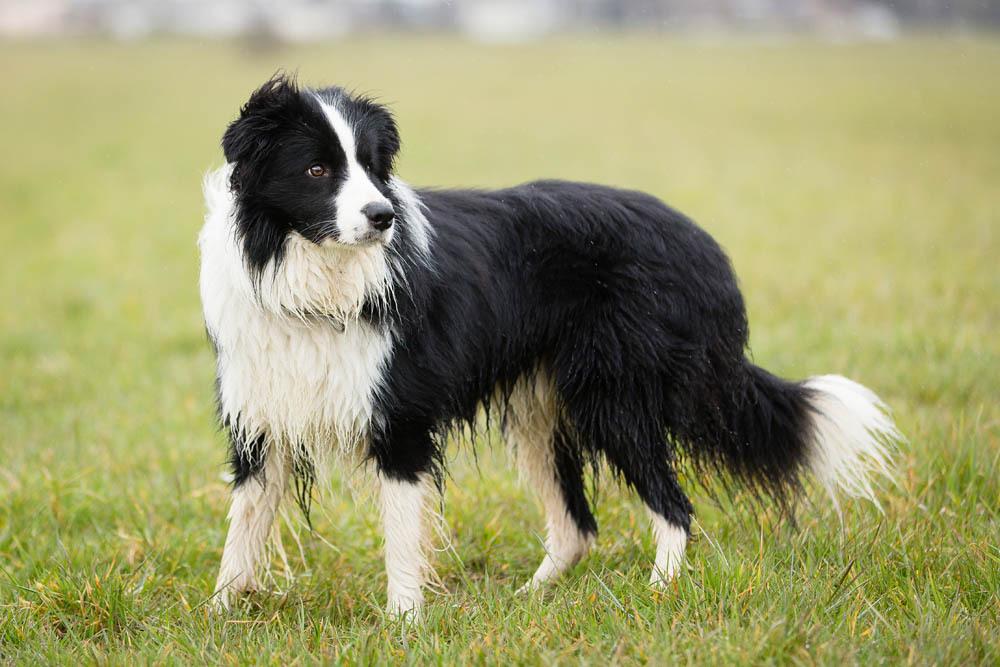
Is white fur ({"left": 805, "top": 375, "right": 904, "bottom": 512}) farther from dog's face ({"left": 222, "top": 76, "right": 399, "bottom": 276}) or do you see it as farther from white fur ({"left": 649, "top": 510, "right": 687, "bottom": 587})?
dog's face ({"left": 222, "top": 76, "right": 399, "bottom": 276})

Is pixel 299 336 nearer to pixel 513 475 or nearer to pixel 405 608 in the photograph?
pixel 405 608

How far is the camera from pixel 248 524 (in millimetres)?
3654

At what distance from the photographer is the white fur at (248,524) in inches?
143

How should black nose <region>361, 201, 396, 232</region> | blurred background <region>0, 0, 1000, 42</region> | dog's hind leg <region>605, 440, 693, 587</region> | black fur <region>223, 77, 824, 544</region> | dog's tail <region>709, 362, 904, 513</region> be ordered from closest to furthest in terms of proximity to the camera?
black nose <region>361, 201, 396, 232</region>
black fur <region>223, 77, 824, 544</region>
dog's hind leg <region>605, 440, 693, 587</region>
dog's tail <region>709, 362, 904, 513</region>
blurred background <region>0, 0, 1000, 42</region>

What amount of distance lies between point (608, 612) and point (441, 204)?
5.15ft

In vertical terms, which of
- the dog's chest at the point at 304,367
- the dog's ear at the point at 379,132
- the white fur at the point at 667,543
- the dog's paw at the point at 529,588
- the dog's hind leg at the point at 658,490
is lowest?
the dog's paw at the point at 529,588

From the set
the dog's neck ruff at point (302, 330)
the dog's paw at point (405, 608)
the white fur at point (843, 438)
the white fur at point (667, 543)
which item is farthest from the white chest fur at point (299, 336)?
the white fur at point (843, 438)

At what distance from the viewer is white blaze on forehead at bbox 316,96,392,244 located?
3156 mm

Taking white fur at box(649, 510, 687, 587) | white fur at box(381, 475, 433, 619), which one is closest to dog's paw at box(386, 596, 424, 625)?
white fur at box(381, 475, 433, 619)

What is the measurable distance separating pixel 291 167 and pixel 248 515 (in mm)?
1287

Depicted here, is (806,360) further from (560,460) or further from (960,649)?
(960,649)

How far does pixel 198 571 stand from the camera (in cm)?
397

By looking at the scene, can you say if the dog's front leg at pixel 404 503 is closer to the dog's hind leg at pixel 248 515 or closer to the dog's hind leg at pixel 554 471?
the dog's hind leg at pixel 248 515

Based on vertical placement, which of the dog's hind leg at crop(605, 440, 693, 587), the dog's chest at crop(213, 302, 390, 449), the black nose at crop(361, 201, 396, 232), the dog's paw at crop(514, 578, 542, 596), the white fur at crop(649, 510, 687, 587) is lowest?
the dog's paw at crop(514, 578, 542, 596)
